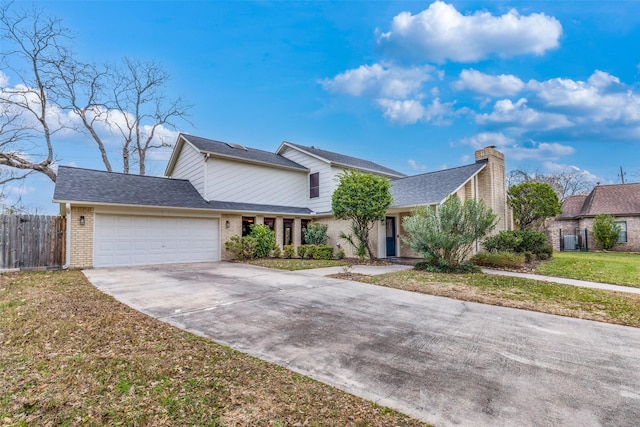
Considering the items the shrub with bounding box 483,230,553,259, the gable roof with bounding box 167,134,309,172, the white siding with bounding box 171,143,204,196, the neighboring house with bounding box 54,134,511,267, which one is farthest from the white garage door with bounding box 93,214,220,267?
the shrub with bounding box 483,230,553,259

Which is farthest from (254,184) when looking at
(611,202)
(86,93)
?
(611,202)

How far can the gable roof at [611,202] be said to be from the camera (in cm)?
2036

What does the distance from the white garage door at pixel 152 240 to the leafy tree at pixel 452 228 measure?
971 cm

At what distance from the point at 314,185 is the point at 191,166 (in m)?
7.04

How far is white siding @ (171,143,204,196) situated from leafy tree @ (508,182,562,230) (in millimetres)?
16640

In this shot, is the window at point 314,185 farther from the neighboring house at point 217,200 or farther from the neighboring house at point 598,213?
the neighboring house at point 598,213

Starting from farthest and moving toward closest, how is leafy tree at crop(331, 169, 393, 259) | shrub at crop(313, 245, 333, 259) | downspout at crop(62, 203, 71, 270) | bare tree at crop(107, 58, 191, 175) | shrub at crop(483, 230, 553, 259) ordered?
bare tree at crop(107, 58, 191, 175) < shrub at crop(313, 245, 333, 259) < shrub at crop(483, 230, 553, 259) < leafy tree at crop(331, 169, 393, 259) < downspout at crop(62, 203, 71, 270)

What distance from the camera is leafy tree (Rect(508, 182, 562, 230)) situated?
15.6m

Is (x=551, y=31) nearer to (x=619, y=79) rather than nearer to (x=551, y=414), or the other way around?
(x=619, y=79)

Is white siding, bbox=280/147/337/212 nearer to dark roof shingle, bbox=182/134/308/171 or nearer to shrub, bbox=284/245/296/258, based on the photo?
dark roof shingle, bbox=182/134/308/171

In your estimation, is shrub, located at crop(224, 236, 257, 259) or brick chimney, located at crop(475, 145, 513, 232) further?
brick chimney, located at crop(475, 145, 513, 232)

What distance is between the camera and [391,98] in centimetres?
1909

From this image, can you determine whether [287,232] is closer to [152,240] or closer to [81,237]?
[152,240]

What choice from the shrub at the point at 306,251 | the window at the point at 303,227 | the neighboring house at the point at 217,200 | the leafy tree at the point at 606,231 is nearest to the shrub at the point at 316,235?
the neighboring house at the point at 217,200
